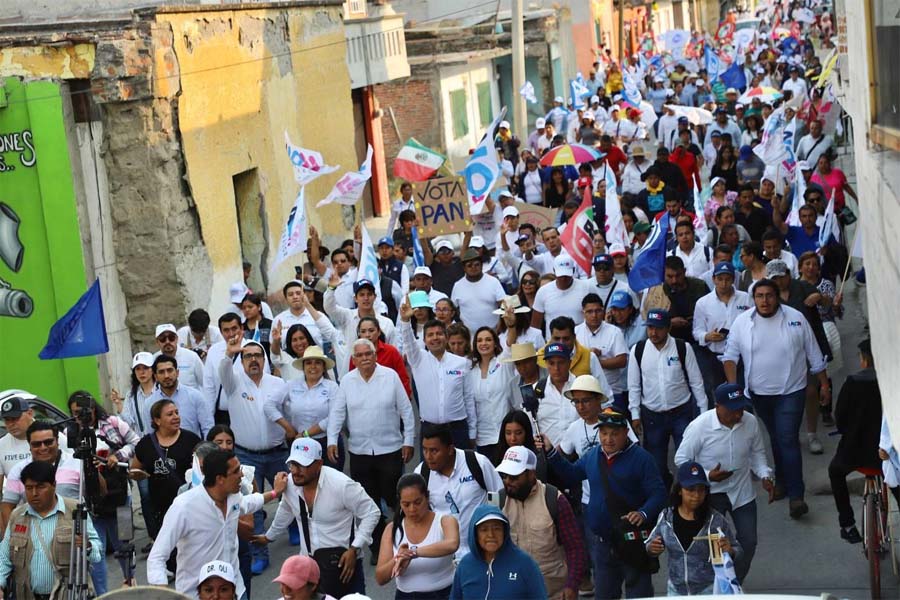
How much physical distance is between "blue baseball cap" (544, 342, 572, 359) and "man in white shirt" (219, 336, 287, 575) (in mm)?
2220

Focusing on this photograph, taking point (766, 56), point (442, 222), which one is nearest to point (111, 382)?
point (442, 222)

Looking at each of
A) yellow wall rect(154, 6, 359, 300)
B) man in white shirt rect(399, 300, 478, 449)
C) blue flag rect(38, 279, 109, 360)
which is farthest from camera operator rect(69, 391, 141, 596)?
yellow wall rect(154, 6, 359, 300)

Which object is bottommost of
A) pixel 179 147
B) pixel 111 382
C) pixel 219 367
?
pixel 111 382

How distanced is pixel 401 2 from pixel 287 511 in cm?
3661

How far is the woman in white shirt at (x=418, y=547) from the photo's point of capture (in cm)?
741

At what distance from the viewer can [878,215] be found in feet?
21.8

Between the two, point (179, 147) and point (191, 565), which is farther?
point (179, 147)

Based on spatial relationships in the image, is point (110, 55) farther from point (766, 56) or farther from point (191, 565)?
point (766, 56)

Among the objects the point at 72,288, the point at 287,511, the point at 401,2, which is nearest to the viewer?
the point at 287,511

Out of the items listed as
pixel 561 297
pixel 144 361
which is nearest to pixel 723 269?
pixel 561 297

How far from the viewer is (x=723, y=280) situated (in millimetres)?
11227

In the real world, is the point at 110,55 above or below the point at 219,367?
above

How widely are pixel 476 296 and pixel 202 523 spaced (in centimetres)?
551

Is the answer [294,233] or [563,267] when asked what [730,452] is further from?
[294,233]
